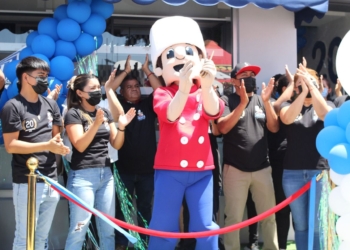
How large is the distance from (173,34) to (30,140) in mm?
1445

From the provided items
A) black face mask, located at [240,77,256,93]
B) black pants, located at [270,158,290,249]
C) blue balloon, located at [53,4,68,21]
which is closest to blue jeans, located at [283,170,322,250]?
black pants, located at [270,158,290,249]

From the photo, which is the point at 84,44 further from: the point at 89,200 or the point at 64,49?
the point at 89,200

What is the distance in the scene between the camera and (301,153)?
500 cm

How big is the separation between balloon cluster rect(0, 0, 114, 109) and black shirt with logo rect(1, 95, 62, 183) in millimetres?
767

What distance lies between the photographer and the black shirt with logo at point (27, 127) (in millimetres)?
4316

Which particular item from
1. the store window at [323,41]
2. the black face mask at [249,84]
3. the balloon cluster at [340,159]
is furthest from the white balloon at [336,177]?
the store window at [323,41]

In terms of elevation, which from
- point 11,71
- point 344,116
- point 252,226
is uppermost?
point 11,71

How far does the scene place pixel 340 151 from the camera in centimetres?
340

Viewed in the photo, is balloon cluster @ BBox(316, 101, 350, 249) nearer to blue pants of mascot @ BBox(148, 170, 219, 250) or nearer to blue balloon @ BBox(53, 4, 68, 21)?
blue pants of mascot @ BBox(148, 170, 219, 250)

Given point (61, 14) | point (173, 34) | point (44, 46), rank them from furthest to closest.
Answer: point (61, 14), point (44, 46), point (173, 34)

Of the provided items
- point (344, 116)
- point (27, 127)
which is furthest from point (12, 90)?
point (344, 116)

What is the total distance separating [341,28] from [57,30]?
15.0 ft

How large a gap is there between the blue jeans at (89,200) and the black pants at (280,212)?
5.88 ft

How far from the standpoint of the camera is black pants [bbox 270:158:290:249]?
18.4 feet
